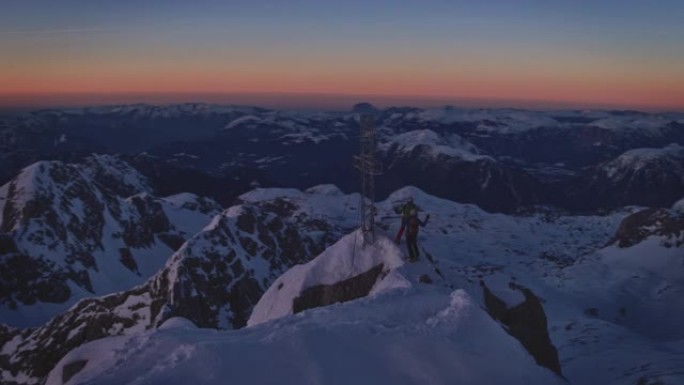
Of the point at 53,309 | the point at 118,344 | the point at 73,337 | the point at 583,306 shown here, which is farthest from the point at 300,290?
the point at 583,306

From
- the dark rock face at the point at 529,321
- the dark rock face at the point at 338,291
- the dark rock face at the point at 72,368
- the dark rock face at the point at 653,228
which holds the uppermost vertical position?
the dark rock face at the point at 72,368

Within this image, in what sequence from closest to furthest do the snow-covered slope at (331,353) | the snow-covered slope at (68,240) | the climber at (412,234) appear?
the snow-covered slope at (331,353), the climber at (412,234), the snow-covered slope at (68,240)

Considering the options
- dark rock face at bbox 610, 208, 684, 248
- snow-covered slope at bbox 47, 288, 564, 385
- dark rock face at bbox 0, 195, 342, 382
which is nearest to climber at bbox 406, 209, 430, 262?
snow-covered slope at bbox 47, 288, 564, 385

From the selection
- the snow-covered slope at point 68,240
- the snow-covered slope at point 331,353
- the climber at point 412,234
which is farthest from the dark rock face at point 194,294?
the snow-covered slope at point 331,353

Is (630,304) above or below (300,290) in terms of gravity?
below

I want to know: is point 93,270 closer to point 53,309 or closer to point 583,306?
point 53,309

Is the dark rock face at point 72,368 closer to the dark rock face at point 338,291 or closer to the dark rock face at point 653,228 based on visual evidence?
the dark rock face at point 338,291

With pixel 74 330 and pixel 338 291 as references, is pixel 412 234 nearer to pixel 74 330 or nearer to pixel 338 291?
pixel 338 291
